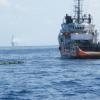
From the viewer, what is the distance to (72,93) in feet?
180

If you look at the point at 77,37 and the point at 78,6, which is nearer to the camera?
the point at 77,37

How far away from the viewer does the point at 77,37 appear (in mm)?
126438

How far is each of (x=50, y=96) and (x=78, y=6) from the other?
293 ft

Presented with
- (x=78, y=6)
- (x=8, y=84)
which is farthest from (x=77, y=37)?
(x=8, y=84)

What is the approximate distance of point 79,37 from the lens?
126188mm

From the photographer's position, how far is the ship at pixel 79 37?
120 meters

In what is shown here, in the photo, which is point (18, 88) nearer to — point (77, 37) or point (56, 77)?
point (56, 77)

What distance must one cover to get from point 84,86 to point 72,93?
6475mm

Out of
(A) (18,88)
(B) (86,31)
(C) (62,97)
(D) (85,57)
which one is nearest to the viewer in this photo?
(C) (62,97)

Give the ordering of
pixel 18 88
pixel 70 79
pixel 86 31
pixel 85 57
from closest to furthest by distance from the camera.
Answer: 1. pixel 18 88
2. pixel 70 79
3. pixel 85 57
4. pixel 86 31

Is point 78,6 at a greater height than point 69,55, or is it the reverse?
point 78,6

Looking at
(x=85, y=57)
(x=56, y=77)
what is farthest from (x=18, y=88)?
(x=85, y=57)

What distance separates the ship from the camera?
4737 inches

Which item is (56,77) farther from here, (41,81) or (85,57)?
(85,57)
